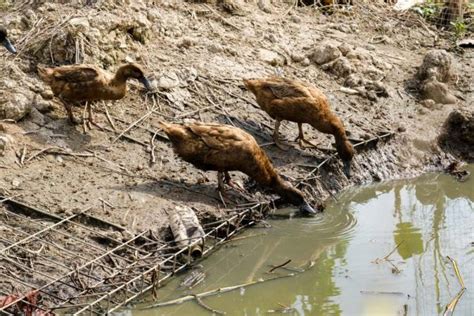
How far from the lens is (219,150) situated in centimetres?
912

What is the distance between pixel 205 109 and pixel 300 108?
111 centimetres

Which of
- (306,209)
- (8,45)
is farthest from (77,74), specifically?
(306,209)

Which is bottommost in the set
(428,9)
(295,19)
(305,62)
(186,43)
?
(305,62)

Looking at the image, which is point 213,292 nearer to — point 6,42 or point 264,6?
point 6,42

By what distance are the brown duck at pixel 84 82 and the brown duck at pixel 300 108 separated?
1.56m

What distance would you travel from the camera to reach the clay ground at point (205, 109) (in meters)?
8.96

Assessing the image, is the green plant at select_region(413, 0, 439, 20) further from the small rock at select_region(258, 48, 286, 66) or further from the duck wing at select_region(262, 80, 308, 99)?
the duck wing at select_region(262, 80, 308, 99)

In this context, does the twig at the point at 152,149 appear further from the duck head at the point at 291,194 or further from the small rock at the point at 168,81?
the duck head at the point at 291,194

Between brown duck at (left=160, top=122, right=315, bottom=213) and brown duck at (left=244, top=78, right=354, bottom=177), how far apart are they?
1.18 meters

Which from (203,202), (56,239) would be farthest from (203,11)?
(56,239)

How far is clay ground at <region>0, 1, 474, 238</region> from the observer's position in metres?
8.96

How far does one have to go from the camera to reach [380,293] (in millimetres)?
7969

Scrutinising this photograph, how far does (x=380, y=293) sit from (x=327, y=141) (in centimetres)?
329

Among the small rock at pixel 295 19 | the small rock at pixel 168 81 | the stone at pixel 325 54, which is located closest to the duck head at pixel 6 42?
the small rock at pixel 168 81
